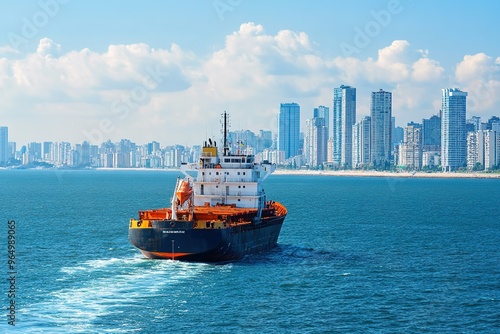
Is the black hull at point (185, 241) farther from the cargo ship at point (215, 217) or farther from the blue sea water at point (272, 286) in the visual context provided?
the blue sea water at point (272, 286)

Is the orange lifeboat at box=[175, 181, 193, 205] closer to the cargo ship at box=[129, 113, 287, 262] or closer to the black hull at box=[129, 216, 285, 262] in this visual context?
the cargo ship at box=[129, 113, 287, 262]

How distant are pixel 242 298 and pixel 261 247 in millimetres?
20034

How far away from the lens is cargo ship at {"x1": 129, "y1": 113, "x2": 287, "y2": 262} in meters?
53.9

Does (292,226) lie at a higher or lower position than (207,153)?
lower

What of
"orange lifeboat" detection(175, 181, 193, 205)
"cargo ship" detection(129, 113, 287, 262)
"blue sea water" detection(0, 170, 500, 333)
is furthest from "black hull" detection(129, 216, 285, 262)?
"orange lifeboat" detection(175, 181, 193, 205)

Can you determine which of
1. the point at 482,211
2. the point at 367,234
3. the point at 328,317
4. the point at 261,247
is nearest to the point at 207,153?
the point at 261,247

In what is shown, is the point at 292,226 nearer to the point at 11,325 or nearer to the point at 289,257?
the point at 289,257

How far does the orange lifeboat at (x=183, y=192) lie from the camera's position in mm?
58000

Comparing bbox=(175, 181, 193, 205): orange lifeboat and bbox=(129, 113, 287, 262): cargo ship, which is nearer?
bbox=(129, 113, 287, 262): cargo ship

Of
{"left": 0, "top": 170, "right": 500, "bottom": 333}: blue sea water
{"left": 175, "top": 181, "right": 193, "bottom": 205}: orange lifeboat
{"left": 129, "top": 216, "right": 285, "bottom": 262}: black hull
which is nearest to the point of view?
{"left": 0, "top": 170, "right": 500, "bottom": 333}: blue sea water

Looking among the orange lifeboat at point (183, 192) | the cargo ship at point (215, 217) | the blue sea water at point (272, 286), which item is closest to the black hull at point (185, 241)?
the cargo ship at point (215, 217)

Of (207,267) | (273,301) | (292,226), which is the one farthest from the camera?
(292,226)

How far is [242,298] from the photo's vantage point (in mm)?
44281

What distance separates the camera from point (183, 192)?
5825 centimetres
